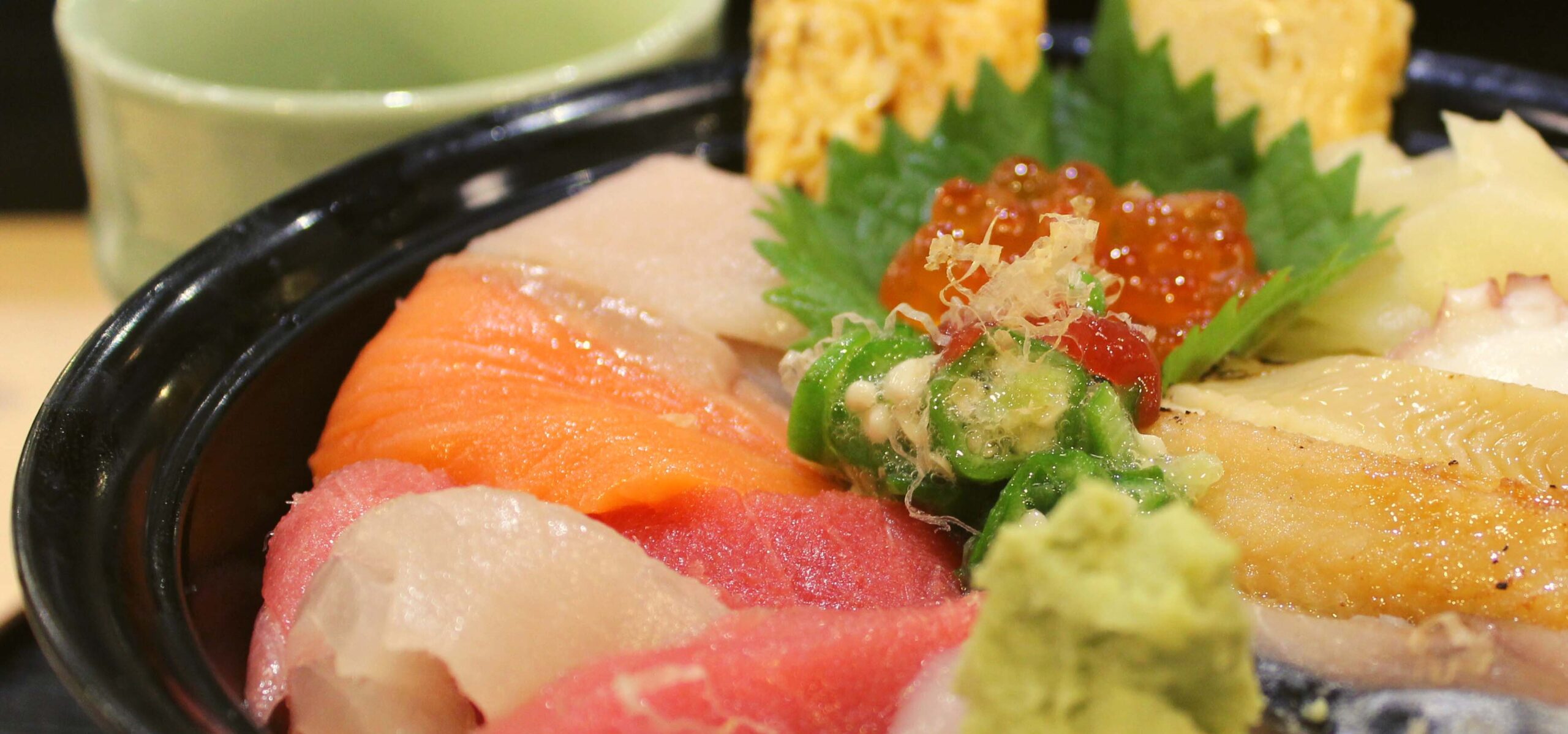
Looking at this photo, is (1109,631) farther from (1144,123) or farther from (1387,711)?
(1144,123)

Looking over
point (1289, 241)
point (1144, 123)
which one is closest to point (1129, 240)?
point (1289, 241)

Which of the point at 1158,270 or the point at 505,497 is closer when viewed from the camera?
the point at 505,497

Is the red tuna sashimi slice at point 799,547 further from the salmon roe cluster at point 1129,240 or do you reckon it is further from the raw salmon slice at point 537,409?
the salmon roe cluster at point 1129,240

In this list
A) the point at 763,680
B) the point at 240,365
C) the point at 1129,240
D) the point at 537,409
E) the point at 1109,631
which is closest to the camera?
the point at 1109,631

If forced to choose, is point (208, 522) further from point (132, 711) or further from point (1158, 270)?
point (1158, 270)

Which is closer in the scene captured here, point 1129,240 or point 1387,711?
point 1387,711

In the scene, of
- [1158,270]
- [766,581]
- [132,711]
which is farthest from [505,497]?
[1158,270]
